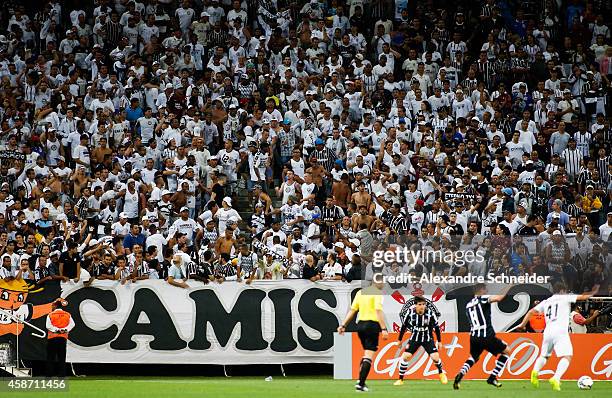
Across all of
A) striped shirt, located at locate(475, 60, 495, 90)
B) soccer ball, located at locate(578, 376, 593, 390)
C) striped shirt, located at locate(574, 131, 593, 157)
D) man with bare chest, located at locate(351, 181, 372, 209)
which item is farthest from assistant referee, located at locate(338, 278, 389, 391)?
striped shirt, located at locate(475, 60, 495, 90)

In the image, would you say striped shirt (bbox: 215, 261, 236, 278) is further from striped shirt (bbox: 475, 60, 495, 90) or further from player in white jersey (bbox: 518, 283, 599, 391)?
striped shirt (bbox: 475, 60, 495, 90)

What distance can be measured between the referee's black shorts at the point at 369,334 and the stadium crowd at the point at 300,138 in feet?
12.7

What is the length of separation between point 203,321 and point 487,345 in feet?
21.7

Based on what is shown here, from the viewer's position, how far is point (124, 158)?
103 feet

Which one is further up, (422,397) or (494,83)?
(494,83)

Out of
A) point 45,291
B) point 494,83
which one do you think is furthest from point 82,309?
point 494,83

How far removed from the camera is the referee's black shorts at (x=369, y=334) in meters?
20.6

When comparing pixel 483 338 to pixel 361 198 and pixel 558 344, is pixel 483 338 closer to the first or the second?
pixel 558 344

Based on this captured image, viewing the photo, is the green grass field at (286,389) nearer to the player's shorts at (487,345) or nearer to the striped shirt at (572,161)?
the player's shorts at (487,345)

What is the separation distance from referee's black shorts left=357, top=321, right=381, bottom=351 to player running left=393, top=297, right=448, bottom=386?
4.21ft

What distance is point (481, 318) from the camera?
21.2 m

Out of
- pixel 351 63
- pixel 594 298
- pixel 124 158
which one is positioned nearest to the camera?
pixel 594 298

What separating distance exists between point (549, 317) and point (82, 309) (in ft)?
31.2

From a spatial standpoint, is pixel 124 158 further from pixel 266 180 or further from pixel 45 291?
pixel 45 291
